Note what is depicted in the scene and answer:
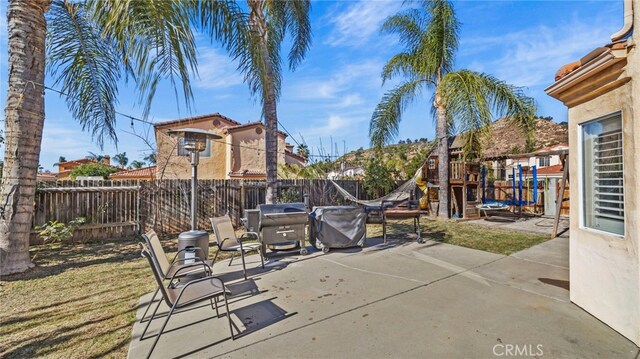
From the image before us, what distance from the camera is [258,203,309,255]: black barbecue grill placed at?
509 centimetres

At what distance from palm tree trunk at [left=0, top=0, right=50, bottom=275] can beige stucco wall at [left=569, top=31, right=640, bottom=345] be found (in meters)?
7.65

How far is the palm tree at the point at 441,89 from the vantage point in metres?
8.12

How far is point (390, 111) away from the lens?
1060 cm

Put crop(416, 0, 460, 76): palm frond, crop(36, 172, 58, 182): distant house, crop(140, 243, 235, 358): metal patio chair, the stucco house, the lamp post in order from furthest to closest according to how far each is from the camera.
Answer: crop(416, 0, 460, 76): palm frond < crop(36, 172, 58, 182): distant house < the lamp post < the stucco house < crop(140, 243, 235, 358): metal patio chair

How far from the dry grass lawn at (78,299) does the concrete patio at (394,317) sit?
0.25 m

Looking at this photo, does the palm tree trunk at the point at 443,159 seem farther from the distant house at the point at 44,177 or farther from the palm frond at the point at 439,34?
the distant house at the point at 44,177

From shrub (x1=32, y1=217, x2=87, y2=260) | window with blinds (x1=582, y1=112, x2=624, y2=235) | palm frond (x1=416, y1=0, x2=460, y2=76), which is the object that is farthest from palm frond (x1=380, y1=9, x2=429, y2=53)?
shrub (x1=32, y1=217, x2=87, y2=260)

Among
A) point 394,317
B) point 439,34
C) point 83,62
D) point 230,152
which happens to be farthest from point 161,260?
point 230,152

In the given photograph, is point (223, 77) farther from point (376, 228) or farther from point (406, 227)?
point (406, 227)

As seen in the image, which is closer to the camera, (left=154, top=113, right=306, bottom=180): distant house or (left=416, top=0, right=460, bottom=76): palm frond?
(left=416, top=0, right=460, bottom=76): palm frond

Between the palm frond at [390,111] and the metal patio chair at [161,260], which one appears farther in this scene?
the palm frond at [390,111]

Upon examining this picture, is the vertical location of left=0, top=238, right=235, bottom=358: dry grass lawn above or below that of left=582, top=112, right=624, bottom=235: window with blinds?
below

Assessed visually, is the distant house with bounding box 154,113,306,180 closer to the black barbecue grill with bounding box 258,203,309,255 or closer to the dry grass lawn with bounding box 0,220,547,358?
the dry grass lawn with bounding box 0,220,547,358

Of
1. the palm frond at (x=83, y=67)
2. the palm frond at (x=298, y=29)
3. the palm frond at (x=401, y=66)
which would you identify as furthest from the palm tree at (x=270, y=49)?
the palm frond at (x=401, y=66)
